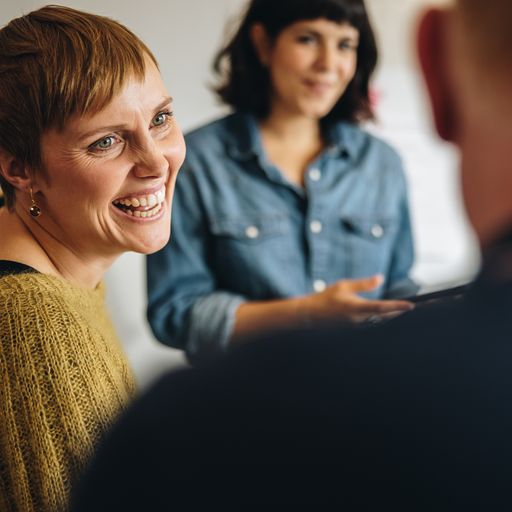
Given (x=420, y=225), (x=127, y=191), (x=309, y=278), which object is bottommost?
(x=420, y=225)

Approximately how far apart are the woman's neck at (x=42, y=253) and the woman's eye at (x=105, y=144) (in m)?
0.13

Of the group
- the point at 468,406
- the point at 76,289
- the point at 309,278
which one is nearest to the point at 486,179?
the point at 468,406

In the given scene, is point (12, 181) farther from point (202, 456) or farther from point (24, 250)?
point (202, 456)

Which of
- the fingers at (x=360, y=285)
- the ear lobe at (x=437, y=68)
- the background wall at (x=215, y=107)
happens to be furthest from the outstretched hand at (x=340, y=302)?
the ear lobe at (x=437, y=68)

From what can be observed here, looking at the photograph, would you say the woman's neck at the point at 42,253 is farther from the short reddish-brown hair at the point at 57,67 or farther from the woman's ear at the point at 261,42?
the woman's ear at the point at 261,42

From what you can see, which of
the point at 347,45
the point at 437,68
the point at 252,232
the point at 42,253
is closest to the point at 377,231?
the point at 252,232

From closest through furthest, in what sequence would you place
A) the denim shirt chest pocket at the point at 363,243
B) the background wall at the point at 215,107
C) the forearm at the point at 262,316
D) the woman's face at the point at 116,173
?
1. the woman's face at the point at 116,173
2. the forearm at the point at 262,316
3. the denim shirt chest pocket at the point at 363,243
4. the background wall at the point at 215,107

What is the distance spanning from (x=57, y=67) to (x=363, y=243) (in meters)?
0.83

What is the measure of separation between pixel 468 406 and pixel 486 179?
114mm

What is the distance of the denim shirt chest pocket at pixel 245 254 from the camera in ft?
4.52

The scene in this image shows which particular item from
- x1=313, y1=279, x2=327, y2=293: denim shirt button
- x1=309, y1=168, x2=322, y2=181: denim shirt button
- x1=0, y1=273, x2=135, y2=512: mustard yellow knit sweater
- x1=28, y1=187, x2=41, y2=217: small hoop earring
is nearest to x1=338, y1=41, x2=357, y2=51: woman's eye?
x1=309, y1=168, x2=322, y2=181: denim shirt button

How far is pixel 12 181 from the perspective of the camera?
89 centimetres

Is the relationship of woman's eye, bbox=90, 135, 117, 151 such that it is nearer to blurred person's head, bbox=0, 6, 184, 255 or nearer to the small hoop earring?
blurred person's head, bbox=0, 6, 184, 255

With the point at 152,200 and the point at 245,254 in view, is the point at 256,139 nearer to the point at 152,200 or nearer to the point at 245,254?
the point at 245,254
